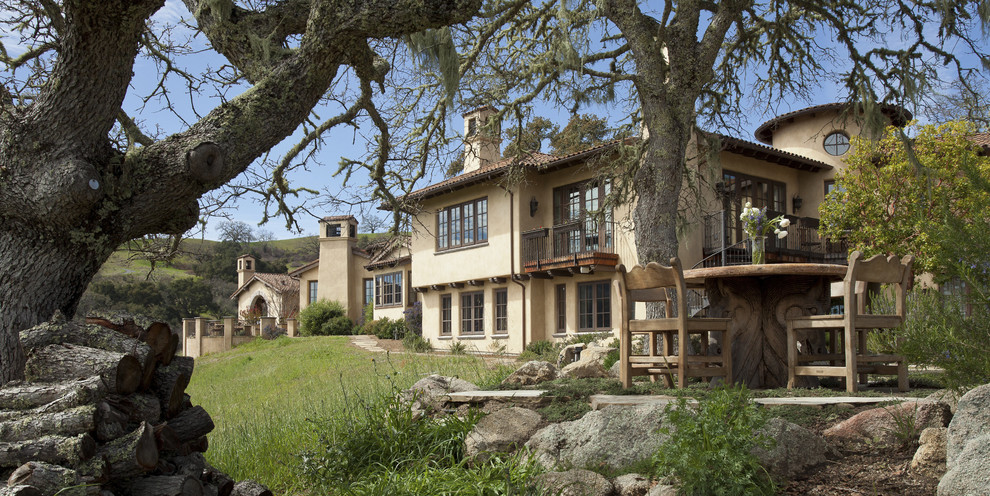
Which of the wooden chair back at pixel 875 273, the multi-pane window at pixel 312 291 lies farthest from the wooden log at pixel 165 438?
the multi-pane window at pixel 312 291

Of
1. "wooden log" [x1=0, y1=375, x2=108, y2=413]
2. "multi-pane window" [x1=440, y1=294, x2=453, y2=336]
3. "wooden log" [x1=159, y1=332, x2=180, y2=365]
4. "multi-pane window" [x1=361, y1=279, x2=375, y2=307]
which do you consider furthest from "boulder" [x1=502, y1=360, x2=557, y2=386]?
"multi-pane window" [x1=361, y1=279, x2=375, y2=307]

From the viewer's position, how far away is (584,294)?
18.7 m

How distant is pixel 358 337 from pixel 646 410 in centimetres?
2423

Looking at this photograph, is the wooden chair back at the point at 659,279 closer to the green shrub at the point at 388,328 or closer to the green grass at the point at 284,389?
the green grass at the point at 284,389

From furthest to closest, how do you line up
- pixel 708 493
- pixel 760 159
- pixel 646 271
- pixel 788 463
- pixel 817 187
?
pixel 817 187 → pixel 760 159 → pixel 646 271 → pixel 788 463 → pixel 708 493

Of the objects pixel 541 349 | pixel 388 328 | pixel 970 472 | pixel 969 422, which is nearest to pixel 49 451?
pixel 970 472

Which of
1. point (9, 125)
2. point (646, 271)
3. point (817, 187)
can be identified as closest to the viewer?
point (9, 125)

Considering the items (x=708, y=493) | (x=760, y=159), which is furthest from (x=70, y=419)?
(x=760, y=159)

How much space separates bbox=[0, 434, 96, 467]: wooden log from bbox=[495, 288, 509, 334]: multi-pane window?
17687 millimetres

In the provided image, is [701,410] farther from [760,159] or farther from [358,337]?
[358,337]

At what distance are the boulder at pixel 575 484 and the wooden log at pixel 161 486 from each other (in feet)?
5.94

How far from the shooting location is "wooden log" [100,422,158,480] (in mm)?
3379

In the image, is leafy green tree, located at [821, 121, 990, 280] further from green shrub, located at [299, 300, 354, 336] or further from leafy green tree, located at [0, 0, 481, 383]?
green shrub, located at [299, 300, 354, 336]

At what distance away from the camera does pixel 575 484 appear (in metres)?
3.76
